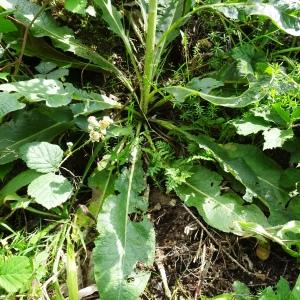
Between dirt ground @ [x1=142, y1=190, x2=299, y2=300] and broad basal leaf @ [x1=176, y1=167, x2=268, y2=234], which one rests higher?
broad basal leaf @ [x1=176, y1=167, x2=268, y2=234]

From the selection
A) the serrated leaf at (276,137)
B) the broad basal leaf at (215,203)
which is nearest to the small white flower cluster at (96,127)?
the broad basal leaf at (215,203)

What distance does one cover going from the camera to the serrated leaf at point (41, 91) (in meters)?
1.77

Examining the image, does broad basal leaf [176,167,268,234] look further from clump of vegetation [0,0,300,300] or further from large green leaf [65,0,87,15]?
large green leaf [65,0,87,15]

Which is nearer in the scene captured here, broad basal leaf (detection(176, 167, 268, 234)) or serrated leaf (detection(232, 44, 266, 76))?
broad basal leaf (detection(176, 167, 268, 234))

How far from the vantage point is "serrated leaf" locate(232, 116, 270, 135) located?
5.88 ft

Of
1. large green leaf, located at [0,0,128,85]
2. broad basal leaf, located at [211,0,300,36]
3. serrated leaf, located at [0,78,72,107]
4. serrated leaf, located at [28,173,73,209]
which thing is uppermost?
broad basal leaf, located at [211,0,300,36]

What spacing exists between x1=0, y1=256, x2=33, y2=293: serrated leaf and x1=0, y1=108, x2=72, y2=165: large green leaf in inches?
18.1

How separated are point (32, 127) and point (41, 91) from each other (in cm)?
20

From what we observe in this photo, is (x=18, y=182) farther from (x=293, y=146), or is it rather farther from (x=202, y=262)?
(x=293, y=146)

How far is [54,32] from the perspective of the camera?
82.7 inches

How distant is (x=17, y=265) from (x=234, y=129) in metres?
1.01

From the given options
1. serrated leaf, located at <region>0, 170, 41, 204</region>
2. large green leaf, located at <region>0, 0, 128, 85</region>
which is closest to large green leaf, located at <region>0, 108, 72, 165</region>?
serrated leaf, located at <region>0, 170, 41, 204</region>

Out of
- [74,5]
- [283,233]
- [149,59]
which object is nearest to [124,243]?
[283,233]

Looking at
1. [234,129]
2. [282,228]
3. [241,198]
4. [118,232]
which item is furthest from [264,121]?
[118,232]
